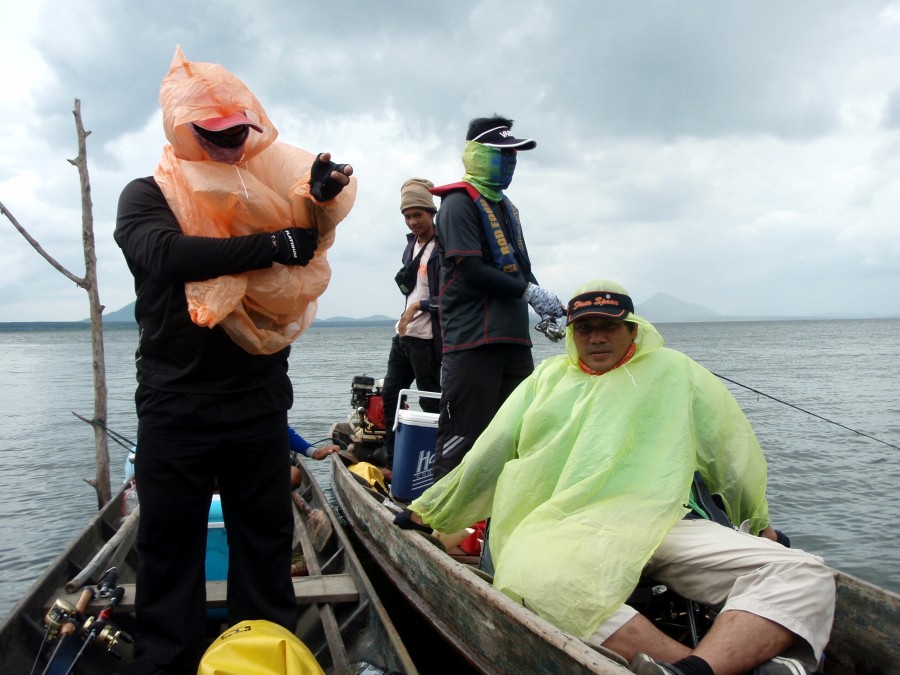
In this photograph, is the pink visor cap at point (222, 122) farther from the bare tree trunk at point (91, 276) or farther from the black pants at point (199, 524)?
the bare tree trunk at point (91, 276)

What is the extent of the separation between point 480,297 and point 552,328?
0.50m

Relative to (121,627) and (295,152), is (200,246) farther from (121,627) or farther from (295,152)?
(121,627)

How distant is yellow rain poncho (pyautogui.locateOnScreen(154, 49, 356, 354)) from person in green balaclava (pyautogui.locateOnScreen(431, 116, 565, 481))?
1.67 m

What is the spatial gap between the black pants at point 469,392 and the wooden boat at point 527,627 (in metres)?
0.64

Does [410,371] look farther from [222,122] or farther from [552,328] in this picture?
[222,122]

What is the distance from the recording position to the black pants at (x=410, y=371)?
5891 millimetres

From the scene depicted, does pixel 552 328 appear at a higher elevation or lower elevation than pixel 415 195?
lower

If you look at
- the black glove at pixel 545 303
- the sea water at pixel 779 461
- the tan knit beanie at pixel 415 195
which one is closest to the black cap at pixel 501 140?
the black glove at pixel 545 303

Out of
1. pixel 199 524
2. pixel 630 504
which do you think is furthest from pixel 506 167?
pixel 199 524

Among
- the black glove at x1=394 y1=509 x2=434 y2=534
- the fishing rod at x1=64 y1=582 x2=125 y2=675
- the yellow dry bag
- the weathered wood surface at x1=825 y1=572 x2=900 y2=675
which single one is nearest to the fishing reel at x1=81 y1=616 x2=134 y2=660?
the fishing rod at x1=64 y1=582 x2=125 y2=675

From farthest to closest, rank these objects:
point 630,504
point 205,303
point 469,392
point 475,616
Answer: point 469,392 → point 475,616 → point 630,504 → point 205,303

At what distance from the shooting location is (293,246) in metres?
2.45

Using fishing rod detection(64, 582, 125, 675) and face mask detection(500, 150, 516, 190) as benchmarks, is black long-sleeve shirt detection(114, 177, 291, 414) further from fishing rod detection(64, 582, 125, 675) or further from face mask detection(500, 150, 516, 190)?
face mask detection(500, 150, 516, 190)

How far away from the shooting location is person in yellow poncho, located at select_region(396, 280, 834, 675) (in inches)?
90.8
